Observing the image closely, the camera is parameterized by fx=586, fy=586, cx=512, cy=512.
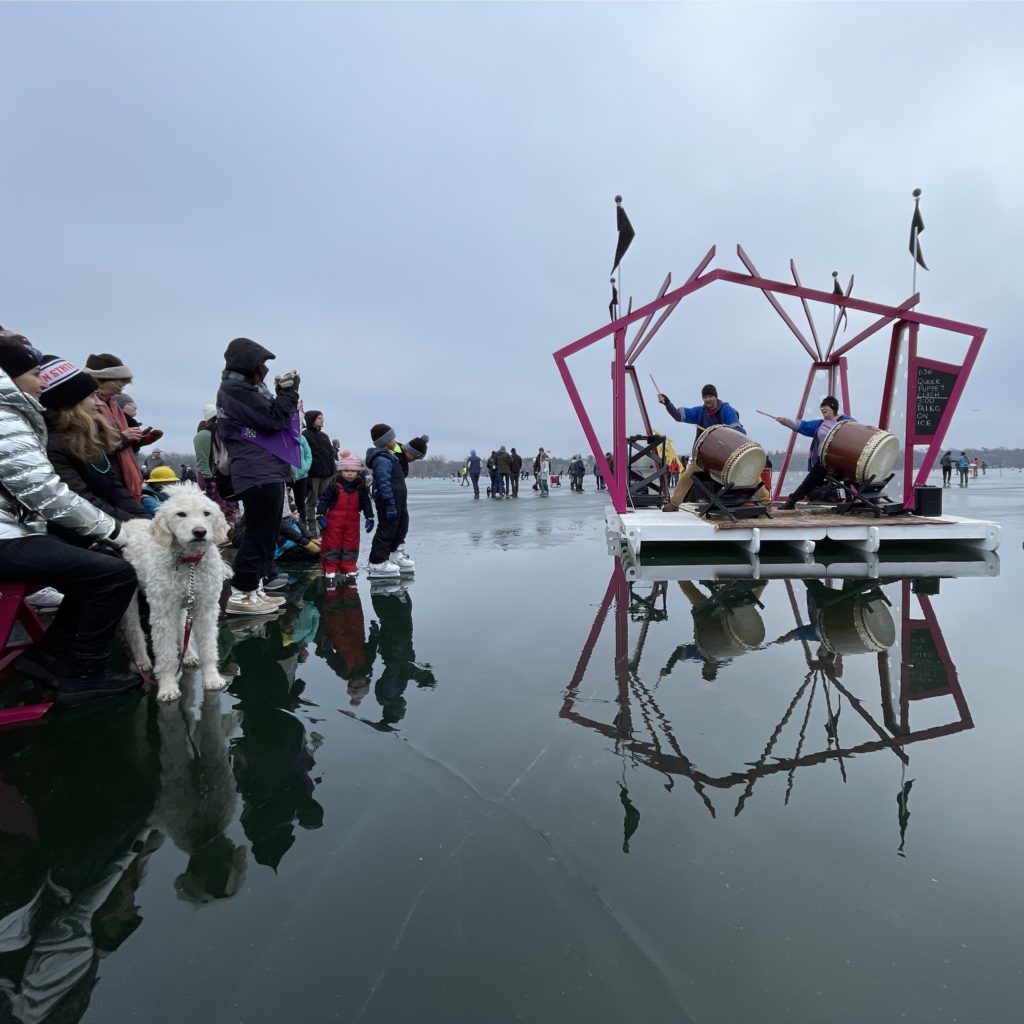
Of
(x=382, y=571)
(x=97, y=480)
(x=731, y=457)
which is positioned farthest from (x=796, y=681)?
(x=731, y=457)

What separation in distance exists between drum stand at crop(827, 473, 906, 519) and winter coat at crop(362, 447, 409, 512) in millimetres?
6494

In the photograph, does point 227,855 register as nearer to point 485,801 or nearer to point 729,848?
point 485,801

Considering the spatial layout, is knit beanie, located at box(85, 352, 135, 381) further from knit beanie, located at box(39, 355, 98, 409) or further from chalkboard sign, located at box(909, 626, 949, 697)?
chalkboard sign, located at box(909, 626, 949, 697)

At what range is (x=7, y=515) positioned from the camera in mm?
2963

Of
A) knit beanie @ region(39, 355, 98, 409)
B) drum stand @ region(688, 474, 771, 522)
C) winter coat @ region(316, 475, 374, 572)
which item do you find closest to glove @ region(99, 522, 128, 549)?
knit beanie @ region(39, 355, 98, 409)

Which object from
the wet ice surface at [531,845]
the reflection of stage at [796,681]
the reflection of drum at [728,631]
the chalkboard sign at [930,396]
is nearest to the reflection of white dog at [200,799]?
the wet ice surface at [531,845]

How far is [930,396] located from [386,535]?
8377mm

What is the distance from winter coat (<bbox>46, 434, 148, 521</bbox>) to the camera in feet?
11.5

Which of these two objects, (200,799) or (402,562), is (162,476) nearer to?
(402,562)

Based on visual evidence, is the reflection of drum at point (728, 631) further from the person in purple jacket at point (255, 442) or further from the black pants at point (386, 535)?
the person in purple jacket at point (255, 442)

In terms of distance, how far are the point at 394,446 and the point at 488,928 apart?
5.97 meters

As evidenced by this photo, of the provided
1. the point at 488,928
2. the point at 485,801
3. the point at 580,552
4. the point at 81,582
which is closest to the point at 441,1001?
the point at 488,928

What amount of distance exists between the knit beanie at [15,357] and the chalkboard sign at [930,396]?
34.4ft

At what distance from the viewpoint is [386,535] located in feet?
22.4
